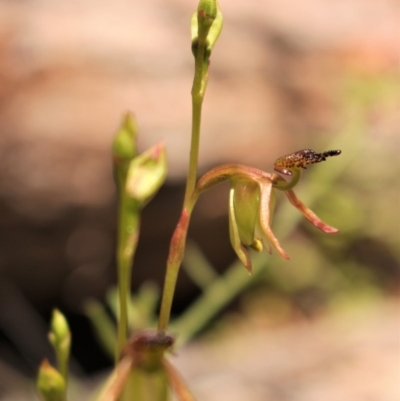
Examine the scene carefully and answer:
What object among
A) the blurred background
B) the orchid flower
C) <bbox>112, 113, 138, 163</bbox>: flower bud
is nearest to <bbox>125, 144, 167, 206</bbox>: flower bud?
<bbox>112, 113, 138, 163</bbox>: flower bud

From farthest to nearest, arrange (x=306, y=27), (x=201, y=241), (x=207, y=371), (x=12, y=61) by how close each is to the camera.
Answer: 1. (x=306, y=27)
2. (x=201, y=241)
3. (x=12, y=61)
4. (x=207, y=371)

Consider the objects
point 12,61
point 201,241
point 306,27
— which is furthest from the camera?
point 306,27

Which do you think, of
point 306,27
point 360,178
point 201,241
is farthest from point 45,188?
point 306,27

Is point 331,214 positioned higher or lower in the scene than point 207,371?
higher

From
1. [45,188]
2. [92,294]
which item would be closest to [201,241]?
[92,294]

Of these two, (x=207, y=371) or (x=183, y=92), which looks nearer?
(x=207, y=371)

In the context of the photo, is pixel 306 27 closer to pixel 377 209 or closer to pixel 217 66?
pixel 217 66

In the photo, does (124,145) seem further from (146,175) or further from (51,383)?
(51,383)

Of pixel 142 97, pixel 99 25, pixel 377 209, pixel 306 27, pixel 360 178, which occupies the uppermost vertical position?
pixel 99 25

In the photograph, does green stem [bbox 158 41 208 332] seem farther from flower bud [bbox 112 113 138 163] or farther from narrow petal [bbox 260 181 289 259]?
flower bud [bbox 112 113 138 163]
